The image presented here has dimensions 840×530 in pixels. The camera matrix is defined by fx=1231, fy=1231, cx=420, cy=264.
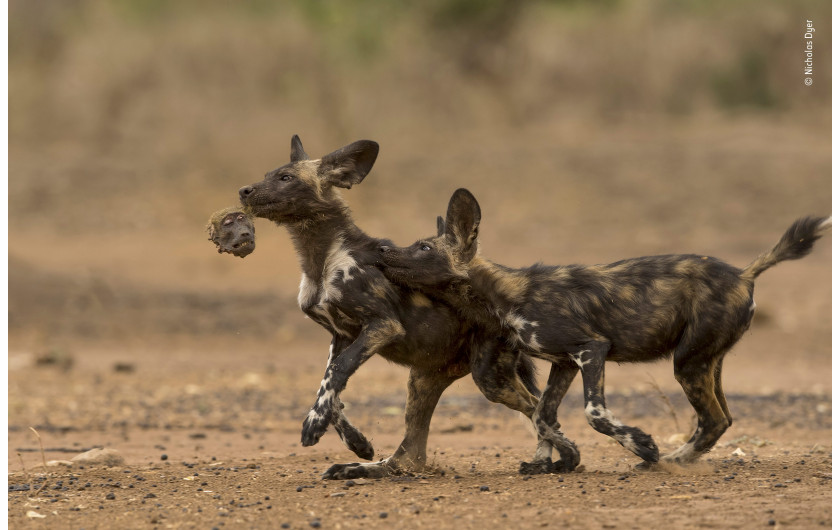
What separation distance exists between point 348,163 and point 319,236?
24.4 inches

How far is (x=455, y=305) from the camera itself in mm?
8383

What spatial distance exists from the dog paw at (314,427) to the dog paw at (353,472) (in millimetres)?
357

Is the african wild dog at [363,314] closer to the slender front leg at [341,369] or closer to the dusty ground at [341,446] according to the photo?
the slender front leg at [341,369]

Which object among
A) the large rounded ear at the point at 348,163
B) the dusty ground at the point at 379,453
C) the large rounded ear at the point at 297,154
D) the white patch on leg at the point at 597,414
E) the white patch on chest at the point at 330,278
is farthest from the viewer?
the large rounded ear at the point at 297,154

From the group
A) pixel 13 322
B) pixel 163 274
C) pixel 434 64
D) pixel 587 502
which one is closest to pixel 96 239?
pixel 163 274

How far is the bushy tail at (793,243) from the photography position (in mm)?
8125

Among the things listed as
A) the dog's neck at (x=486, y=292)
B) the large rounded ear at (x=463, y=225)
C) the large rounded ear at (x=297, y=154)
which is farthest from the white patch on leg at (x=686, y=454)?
the large rounded ear at (x=297, y=154)

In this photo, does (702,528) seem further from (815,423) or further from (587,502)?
(815,423)

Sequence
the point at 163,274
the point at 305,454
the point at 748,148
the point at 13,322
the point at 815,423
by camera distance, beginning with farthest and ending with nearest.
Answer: the point at 748,148, the point at 163,274, the point at 13,322, the point at 815,423, the point at 305,454

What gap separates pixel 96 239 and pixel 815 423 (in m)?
21.3

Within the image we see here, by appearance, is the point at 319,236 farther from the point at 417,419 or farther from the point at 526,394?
the point at 526,394

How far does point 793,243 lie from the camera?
26.8ft

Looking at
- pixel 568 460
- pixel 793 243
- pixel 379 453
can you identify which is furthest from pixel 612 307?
pixel 379 453

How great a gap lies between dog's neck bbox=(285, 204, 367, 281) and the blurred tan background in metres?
17.5
